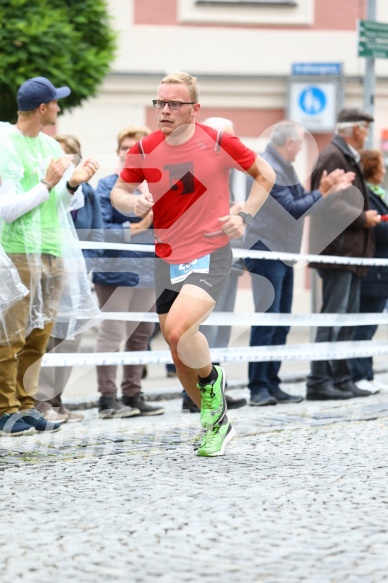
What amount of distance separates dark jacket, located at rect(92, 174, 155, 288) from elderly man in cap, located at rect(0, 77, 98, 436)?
3.43 feet

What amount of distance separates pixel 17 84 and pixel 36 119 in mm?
8275

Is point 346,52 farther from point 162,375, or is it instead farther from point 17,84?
point 162,375

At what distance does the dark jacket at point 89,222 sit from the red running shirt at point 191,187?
6.92 ft

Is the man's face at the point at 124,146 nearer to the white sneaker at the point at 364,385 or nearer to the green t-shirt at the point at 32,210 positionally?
the green t-shirt at the point at 32,210

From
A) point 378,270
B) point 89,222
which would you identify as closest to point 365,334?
point 378,270

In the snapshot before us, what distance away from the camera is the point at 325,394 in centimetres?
990

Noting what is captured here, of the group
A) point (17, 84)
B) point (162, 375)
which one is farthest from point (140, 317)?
point (17, 84)

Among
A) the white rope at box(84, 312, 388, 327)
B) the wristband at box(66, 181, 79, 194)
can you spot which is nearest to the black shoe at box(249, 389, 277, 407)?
the white rope at box(84, 312, 388, 327)

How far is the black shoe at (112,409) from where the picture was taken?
8961 millimetres

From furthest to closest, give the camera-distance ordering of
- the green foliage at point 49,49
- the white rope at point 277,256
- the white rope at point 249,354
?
the green foliage at point 49,49 → the white rope at point 277,256 → the white rope at point 249,354

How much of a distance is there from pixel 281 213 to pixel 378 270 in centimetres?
151

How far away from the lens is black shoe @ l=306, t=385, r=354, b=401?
989 centimetres

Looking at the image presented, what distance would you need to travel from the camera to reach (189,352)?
6574 millimetres

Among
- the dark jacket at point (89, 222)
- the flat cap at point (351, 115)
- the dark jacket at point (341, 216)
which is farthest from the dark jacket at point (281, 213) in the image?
the dark jacket at point (89, 222)
